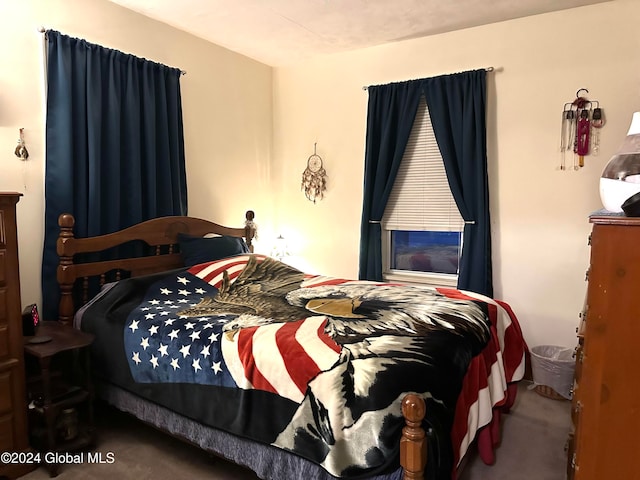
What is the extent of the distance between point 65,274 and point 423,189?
2.67 metres

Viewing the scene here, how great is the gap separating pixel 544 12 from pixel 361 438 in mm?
3109

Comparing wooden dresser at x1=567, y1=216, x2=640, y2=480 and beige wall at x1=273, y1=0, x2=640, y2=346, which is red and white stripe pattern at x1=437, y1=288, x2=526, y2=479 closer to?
wooden dresser at x1=567, y1=216, x2=640, y2=480

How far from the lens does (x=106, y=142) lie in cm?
295

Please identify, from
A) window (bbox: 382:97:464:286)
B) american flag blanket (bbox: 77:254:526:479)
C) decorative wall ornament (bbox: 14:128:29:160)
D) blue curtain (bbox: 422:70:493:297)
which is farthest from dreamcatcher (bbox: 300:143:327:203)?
decorative wall ornament (bbox: 14:128:29:160)

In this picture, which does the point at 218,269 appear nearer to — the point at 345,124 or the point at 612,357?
the point at 345,124

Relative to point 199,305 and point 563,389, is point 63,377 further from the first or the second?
point 563,389

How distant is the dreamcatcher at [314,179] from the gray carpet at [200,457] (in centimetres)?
244

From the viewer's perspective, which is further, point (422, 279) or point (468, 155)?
point (422, 279)

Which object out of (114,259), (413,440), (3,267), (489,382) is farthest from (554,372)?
(3,267)

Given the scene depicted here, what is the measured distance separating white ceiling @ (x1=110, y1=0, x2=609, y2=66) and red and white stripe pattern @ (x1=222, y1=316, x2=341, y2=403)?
2.20m

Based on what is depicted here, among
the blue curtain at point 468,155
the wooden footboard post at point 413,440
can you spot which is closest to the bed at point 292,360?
the wooden footboard post at point 413,440

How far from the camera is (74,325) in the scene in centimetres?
260

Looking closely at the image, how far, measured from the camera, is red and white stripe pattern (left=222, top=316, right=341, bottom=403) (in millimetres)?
1726

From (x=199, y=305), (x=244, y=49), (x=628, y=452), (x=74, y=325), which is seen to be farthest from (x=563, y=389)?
(x=244, y=49)
